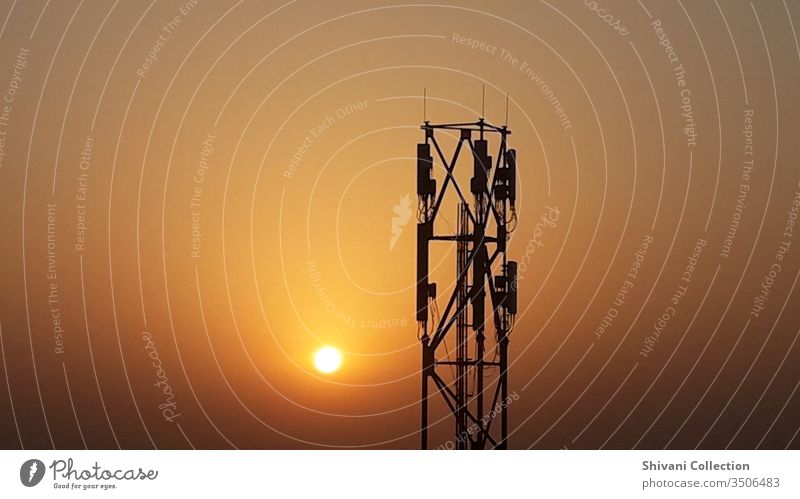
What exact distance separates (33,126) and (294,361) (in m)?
5.88

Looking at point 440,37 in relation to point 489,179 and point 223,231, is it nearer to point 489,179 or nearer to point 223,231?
point 489,179

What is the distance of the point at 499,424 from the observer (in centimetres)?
2547
